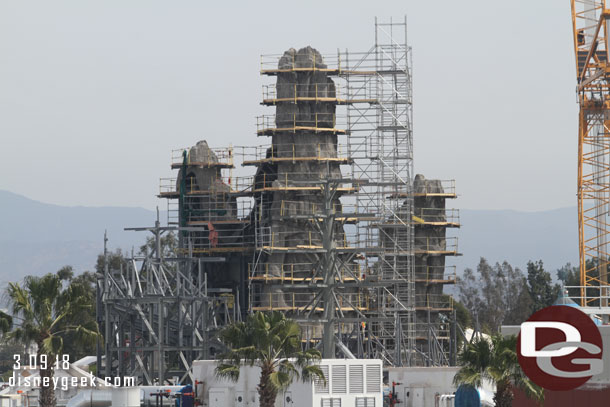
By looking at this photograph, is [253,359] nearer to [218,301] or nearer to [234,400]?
[234,400]

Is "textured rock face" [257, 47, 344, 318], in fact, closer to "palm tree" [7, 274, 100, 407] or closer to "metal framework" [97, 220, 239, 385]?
"metal framework" [97, 220, 239, 385]

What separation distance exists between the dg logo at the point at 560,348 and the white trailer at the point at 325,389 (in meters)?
8.88

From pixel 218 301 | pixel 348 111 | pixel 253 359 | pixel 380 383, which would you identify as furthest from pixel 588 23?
pixel 253 359

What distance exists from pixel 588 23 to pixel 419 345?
2937 centimetres

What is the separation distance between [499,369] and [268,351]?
9151 mm

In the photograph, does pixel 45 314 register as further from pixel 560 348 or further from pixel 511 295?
pixel 511 295

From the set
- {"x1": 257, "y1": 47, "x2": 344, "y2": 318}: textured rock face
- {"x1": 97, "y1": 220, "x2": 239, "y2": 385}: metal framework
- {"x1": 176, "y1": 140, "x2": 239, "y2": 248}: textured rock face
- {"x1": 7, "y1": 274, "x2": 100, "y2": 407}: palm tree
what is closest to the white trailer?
{"x1": 7, "y1": 274, "x2": 100, "y2": 407}: palm tree

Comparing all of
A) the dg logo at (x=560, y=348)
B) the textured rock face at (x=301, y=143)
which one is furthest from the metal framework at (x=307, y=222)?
the dg logo at (x=560, y=348)

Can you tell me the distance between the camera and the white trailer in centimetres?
6059

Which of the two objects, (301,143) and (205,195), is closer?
(301,143)

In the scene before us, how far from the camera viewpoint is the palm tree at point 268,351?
52.3 metres

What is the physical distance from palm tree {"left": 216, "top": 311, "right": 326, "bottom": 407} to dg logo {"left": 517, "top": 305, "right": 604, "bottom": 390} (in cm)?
855

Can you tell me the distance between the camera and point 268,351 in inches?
2087

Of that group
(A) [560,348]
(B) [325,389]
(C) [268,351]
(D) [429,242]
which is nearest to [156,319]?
(D) [429,242]
